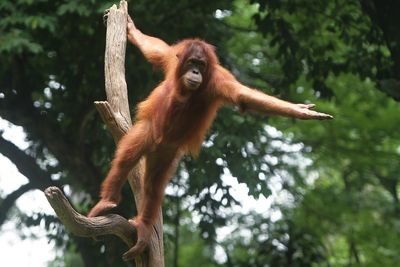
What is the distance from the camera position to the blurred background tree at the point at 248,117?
7.46 meters

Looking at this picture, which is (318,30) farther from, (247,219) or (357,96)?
(247,219)

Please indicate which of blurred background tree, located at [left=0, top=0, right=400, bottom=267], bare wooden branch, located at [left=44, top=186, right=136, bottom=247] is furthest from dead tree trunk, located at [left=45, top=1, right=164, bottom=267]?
blurred background tree, located at [left=0, top=0, right=400, bottom=267]

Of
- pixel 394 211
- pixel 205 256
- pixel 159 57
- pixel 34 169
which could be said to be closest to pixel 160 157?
pixel 159 57

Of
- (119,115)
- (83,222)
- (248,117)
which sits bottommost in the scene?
(248,117)

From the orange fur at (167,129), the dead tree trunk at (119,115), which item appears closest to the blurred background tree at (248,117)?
the dead tree trunk at (119,115)

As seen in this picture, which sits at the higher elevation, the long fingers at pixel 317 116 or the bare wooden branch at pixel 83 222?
the long fingers at pixel 317 116

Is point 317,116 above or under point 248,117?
above

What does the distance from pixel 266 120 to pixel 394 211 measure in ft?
9.33

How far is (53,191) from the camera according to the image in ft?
12.7

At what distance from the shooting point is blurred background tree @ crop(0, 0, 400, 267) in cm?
746

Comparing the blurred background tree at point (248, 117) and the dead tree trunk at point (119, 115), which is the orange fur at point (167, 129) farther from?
the blurred background tree at point (248, 117)

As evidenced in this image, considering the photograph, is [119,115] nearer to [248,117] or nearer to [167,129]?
[167,129]

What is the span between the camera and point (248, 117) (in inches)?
310

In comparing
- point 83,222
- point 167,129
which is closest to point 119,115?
point 167,129
